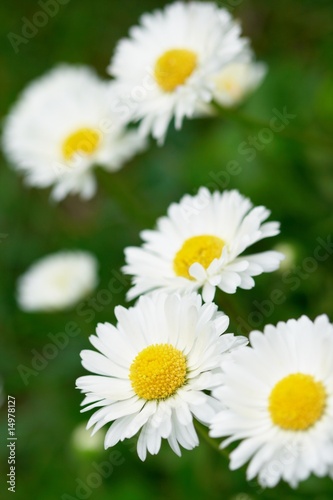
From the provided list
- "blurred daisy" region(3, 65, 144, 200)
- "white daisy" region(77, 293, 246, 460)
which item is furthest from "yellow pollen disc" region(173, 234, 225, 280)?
"blurred daisy" region(3, 65, 144, 200)

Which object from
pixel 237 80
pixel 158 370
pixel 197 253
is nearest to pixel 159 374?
pixel 158 370

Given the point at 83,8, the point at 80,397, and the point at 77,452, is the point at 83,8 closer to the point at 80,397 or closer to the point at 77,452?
the point at 80,397

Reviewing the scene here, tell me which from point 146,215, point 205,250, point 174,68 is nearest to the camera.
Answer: point 205,250

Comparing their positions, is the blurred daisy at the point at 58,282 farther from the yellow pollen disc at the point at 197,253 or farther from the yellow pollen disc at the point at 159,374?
the yellow pollen disc at the point at 159,374

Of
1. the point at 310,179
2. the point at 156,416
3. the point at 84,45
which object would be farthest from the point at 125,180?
the point at 156,416

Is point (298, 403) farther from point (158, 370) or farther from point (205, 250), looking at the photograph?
point (205, 250)

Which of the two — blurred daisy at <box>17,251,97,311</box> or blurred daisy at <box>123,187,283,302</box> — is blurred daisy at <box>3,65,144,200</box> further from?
blurred daisy at <box>123,187,283,302</box>
